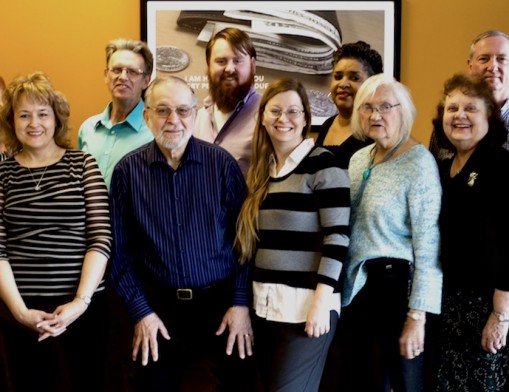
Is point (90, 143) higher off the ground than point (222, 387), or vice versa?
point (90, 143)

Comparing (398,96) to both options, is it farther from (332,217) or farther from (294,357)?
(294,357)

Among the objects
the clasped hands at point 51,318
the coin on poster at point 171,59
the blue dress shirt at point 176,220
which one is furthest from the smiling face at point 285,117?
the coin on poster at point 171,59

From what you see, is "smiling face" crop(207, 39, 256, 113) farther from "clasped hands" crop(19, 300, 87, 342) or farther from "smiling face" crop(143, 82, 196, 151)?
"clasped hands" crop(19, 300, 87, 342)

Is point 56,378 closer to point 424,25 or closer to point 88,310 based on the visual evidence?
point 88,310

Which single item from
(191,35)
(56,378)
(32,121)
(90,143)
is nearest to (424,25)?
(191,35)

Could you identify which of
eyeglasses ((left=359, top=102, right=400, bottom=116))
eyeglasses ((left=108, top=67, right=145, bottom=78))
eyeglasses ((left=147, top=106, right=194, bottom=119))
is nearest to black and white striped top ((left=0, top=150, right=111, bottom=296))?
eyeglasses ((left=147, top=106, right=194, bottom=119))

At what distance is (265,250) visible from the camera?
2.16m

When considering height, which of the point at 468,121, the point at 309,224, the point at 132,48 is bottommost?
the point at 309,224

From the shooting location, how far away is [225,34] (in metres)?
2.93

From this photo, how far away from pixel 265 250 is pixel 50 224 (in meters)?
0.76

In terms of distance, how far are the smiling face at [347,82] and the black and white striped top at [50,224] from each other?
3.84 ft

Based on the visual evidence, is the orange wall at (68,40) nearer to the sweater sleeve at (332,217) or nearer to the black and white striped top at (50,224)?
the black and white striped top at (50,224)

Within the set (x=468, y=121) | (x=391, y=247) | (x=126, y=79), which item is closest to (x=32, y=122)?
(x=126, y=79)

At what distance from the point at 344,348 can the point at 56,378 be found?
1.06m
